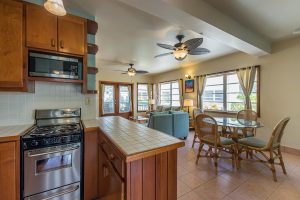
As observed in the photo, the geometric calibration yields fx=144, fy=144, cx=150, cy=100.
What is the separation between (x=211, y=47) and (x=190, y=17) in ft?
7.45

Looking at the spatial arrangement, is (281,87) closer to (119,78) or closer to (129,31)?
(129,31)

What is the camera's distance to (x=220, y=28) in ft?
7.61

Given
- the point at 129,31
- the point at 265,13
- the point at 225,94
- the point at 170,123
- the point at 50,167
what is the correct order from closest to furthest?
the point at 50,167, the point at 265,13, the point at 129,31, the point at 170,123, the point at 225,94

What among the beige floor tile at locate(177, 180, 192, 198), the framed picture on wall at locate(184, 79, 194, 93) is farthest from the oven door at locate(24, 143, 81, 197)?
the framed picture on wall at locate(184, 79, 194, 93)

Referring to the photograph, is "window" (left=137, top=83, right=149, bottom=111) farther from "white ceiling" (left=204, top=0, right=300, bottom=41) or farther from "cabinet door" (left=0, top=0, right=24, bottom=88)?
"cabinet door" (left=0, top=0, right=24, bottom=88)

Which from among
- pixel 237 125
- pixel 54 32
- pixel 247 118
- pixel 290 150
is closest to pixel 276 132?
pixel 237 125

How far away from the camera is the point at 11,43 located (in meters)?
1.59

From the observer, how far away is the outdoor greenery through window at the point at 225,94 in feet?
14.5

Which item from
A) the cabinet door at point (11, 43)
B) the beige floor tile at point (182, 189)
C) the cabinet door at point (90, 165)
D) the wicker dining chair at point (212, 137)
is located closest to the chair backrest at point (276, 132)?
the wicker dining chair at point (212, 137)

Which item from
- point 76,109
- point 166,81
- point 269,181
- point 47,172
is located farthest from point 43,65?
point 166,81

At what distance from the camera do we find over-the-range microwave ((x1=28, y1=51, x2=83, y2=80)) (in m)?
1.72

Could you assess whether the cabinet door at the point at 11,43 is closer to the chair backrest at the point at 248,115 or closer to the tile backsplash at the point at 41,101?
the tile backsplash at the point at 41,101

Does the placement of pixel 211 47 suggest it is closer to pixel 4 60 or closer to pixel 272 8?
pixel 272 8

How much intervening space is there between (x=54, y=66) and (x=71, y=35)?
0.47 meters
